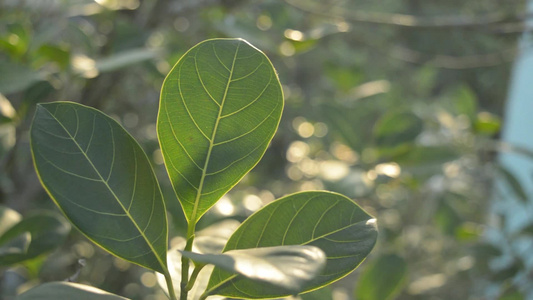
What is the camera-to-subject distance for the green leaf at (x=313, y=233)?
34cm

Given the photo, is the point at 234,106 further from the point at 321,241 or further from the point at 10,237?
the point at 10,237

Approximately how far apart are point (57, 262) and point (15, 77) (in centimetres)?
54

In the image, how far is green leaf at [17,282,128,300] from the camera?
286 mm

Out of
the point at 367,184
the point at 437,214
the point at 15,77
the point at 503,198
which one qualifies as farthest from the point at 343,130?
the point at 503,198

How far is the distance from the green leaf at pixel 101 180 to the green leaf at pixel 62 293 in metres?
0.04

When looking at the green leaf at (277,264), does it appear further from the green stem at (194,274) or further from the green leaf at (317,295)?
the green leaf at (317,295)

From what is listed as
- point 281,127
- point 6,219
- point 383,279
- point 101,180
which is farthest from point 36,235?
point 281,127

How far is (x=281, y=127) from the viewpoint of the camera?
1.56 meters

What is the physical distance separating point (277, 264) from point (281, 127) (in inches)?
51.3

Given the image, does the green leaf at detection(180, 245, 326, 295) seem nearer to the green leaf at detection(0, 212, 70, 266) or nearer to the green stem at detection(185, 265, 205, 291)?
the green stem at detection(185, 265, 205, 291)

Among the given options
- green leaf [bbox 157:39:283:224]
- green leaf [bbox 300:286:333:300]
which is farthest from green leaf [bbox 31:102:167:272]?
green leaf [bbox 300:286:333:300]

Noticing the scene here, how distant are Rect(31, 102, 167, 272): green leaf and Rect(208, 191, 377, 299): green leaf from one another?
0.17ft

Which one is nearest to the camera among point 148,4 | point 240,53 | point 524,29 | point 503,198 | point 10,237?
point 240,53

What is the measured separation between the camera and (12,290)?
648 mm
